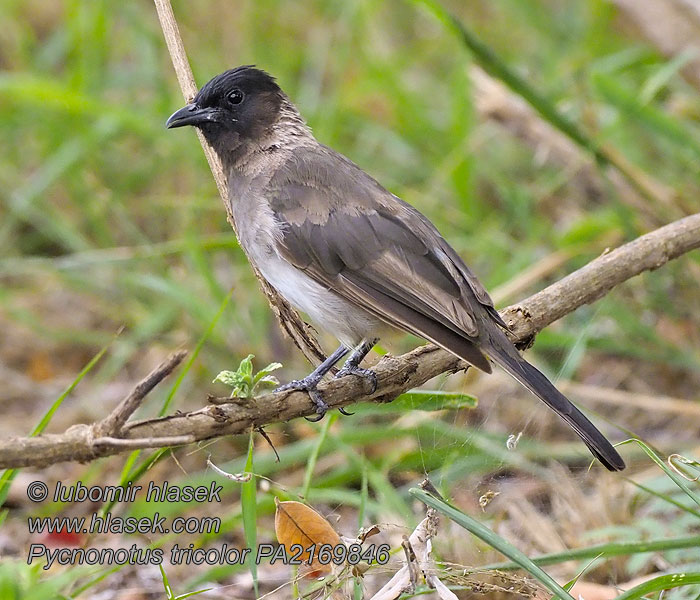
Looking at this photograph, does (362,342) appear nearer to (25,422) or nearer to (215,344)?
(215,344)

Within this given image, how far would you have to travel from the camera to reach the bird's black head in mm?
4094

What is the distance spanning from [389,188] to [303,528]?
3348 millimetres

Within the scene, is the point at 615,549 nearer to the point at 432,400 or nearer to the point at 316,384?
the point at 432,400

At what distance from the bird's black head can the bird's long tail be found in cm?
155

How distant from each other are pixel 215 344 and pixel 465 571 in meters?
2.61

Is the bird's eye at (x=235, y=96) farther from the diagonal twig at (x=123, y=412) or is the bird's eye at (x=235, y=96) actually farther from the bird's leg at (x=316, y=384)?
the diagonal twig at (x=123, y=412)

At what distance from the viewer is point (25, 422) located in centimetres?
537

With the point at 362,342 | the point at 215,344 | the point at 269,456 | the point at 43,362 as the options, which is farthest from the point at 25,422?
the point at 362,342

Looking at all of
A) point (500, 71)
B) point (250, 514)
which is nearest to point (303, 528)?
point (250, 514)

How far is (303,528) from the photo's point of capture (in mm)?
2850

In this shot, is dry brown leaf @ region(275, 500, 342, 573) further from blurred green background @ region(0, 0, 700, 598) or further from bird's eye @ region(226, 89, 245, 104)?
bird's eye @ region(226, 89, 245, 104)

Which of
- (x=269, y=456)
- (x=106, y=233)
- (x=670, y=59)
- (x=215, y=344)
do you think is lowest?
(x=269, y=456)

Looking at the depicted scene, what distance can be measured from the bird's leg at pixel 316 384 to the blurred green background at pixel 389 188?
384mm

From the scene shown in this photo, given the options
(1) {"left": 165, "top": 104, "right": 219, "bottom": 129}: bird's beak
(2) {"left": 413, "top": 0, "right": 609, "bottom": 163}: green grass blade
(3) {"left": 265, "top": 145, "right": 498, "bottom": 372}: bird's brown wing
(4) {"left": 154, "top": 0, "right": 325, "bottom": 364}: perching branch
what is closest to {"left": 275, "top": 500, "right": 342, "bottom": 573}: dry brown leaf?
(3) {"left": 265, "top": 145, "right": 498, "bottom": 372}: bird's brown wing
